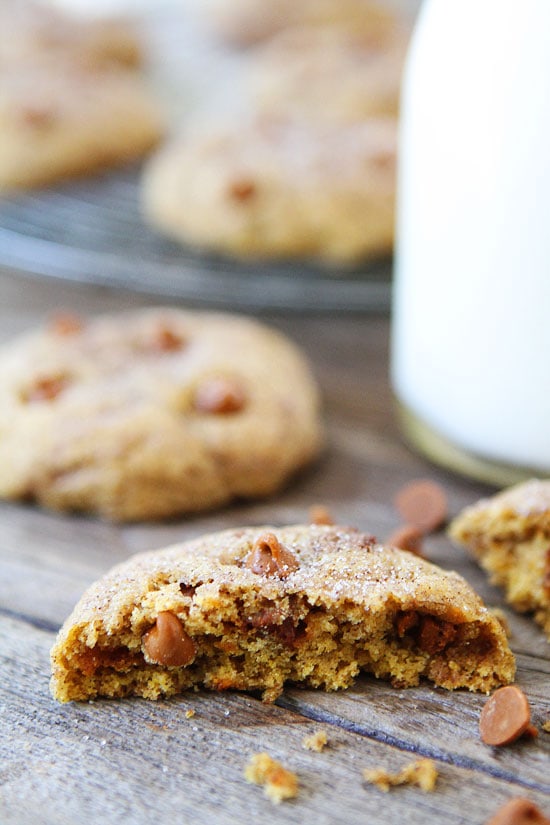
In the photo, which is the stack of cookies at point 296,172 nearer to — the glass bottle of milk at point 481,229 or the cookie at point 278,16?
the glass bottle of milk at point 481,229

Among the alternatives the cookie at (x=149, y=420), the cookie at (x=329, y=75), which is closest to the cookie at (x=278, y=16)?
the cookie at (x=329, y=75)

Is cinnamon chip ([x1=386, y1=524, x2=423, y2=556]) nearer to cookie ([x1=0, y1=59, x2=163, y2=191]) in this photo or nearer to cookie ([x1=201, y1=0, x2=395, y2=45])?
cookie ([x1=0, y1=59, x2=163, y2=191])

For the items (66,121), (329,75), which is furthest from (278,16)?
(66,121)

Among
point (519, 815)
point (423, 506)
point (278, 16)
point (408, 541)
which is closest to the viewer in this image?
point (519, 815)

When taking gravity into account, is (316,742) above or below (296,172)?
below

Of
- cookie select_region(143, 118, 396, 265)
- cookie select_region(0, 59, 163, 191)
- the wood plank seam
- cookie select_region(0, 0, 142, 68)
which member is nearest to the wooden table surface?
the wood plank seam

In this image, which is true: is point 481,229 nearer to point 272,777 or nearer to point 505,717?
point 505,717
